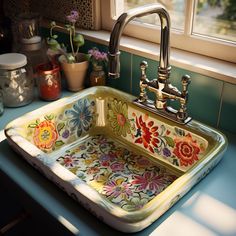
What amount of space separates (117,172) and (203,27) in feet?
1.80

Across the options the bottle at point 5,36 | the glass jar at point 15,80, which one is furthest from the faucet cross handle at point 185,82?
the bottle at point 5,36

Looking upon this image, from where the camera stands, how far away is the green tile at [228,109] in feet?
3.31

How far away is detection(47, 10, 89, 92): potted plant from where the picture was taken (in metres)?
1.24

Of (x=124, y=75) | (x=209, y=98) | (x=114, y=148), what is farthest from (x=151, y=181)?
(x=124, y=75)

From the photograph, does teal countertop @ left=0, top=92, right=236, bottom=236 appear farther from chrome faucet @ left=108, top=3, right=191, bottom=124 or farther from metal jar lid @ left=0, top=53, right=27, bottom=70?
metal jar lid @ left=0, top=53, right=27, bottom=70

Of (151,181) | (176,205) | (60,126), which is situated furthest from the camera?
(60,126)

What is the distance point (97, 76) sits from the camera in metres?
1.28

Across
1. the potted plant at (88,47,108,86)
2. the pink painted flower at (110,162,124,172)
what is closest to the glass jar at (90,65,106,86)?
the potted plant at (88,47,108,86)

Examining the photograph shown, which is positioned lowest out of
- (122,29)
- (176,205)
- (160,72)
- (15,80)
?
(176,205)

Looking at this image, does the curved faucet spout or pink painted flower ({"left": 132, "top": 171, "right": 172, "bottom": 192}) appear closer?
the curved faucet spout

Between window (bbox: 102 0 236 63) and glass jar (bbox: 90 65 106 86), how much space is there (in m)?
0.21

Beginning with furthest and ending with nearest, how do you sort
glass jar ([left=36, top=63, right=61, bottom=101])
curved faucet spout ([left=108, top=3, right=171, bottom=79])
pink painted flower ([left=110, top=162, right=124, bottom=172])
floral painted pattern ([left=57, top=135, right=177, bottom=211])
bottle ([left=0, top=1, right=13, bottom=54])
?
bottle ([left=0, top=1, right=13, bottom=54]) → glass jar ([left=36, top=63, right=61, bottom=101]) → pink painted flower ([left=110, top=162, right=124, bottom=172]) → floral painted pattern ([left=57, top=135, right=177, bottom=211]) → curved faucet spout ([left=108, top=3, right=171, bottom=79])

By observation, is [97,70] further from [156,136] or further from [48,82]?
[156,136]

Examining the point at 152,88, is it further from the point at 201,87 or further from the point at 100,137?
the point at 100,137
